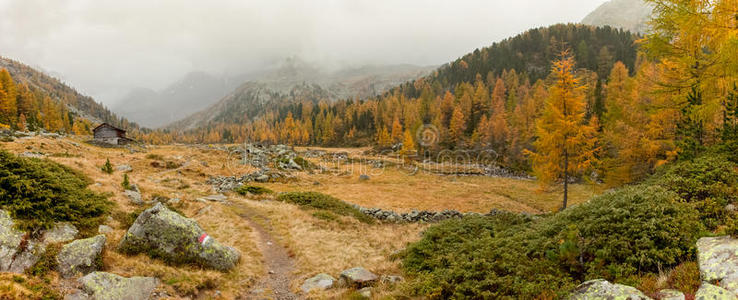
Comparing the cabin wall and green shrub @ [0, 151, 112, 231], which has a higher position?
the cabin wall

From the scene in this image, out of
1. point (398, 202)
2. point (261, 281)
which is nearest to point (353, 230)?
point (261, 281)

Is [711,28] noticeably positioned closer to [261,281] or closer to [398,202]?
[261,281]

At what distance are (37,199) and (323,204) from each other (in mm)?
17418

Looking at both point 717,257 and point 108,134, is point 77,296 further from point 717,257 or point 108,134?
point 108,134

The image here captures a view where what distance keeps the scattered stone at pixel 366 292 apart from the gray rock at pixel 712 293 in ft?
23.6

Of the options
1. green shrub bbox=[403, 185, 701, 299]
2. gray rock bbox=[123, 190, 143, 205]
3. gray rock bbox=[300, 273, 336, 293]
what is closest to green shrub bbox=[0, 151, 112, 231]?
gray rock bbox=[123, 190, 143, 205]

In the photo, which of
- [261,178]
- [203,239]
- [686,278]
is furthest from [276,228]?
[261,178]

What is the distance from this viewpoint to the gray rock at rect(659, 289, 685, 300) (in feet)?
15.8

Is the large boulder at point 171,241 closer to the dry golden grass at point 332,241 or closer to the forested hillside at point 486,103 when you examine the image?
the dry golden grass at point 332,241

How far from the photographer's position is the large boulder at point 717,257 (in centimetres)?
491

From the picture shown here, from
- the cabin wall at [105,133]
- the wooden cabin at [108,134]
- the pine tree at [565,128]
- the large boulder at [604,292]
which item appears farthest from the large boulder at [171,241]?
the cabin wall at [105,133]

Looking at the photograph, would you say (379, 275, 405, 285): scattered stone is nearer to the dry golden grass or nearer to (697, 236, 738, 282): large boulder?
the dry golden grass

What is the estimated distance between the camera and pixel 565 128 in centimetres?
2320

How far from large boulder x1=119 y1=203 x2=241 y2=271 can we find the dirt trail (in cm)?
157
